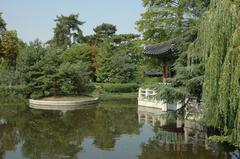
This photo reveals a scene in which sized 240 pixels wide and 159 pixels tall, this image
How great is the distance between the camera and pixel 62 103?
2383cm

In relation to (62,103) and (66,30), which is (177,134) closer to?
(62,103)

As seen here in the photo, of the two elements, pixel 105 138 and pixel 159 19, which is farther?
pixel 159 19

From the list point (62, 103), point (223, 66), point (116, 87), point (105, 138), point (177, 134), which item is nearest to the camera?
point (223, 66)

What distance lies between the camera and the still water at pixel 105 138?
9.75 meters

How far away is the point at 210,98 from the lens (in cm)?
644

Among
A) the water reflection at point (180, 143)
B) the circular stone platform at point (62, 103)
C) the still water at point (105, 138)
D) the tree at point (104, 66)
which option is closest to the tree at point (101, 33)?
the tree at point (104, 66)

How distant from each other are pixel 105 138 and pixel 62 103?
40.1ft

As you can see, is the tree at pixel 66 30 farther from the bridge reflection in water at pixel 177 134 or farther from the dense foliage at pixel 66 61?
the bridge reflection in water at pixel 177 134

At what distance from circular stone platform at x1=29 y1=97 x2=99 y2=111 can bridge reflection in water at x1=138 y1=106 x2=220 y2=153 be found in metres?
7.80

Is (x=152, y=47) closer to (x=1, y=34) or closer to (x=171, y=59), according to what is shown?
(x=171, y=59)

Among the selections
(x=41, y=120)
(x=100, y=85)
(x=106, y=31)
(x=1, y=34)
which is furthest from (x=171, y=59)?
(x=106, y=31)

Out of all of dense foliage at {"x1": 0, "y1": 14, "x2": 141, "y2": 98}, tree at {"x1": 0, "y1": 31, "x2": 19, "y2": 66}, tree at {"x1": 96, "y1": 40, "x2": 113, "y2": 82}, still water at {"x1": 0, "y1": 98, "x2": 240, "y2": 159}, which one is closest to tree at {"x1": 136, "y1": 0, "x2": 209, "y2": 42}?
dense foliage at {"x1": 0, "y1": 14, "x2": 141, "y2": 98}

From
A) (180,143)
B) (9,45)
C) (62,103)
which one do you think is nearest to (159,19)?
(62,103)

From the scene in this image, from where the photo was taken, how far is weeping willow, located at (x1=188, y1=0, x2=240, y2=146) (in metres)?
6.01
